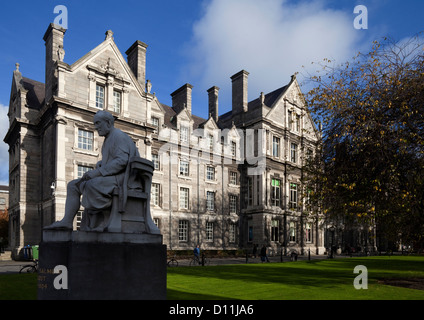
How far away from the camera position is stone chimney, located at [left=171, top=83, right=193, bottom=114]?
43312 mm

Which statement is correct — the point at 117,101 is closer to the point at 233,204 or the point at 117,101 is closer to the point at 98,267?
the point at 233,204

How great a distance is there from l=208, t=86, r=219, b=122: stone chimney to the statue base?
130ft

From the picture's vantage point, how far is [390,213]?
14789 millimetres

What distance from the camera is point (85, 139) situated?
2923cm

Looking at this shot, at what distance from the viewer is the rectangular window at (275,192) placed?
43.2 m

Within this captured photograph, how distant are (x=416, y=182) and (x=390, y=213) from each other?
1736 mm

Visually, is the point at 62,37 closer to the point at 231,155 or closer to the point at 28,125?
the point at 28,125

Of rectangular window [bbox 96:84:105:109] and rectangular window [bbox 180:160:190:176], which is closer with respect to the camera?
rectangular window [bbox 96:84:105:109]

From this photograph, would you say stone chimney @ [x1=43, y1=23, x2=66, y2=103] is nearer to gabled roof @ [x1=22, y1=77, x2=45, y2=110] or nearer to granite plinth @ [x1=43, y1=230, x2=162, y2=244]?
gabled roof @ [x1=22, y1=77, x2=45, y2=110]

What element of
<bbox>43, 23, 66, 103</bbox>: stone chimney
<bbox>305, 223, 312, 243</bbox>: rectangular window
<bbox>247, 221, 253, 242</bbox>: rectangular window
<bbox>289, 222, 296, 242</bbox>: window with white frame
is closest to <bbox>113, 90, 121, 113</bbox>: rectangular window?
<bbox>43, 23, 66, 103</bbox>: stone chimney

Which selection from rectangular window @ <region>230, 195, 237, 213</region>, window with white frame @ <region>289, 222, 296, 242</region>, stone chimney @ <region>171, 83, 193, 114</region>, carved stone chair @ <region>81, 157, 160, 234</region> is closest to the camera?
carved stone chair @ <region>81, 157, 160, 234</region>

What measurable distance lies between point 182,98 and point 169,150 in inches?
365

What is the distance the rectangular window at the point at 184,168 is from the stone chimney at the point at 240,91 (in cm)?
1104

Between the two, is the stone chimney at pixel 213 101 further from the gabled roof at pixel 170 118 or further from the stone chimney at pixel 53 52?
the stone chimney at pixel 53 52
